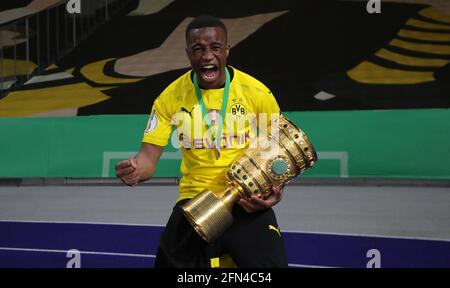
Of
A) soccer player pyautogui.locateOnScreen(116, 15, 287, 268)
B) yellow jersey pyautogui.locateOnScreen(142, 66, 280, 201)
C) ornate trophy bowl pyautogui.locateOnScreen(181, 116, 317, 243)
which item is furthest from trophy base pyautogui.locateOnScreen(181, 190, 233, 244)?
yellow jersey pyautogui.locateOnScreen(142, 66, 280, 201)

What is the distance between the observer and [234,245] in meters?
3.09

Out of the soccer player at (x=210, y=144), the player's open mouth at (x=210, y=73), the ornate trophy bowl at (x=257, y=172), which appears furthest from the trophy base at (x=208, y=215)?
the player's open mouth at (x=210, y=73)

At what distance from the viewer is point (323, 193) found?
11.8 m

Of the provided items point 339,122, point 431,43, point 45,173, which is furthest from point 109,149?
point 431,43

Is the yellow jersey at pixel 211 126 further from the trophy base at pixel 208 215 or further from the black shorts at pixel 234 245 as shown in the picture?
the trophy base at pixel 208 215

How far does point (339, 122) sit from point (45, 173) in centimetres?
605

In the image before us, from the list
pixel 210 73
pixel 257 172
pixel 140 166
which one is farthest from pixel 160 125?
pixel 257 172

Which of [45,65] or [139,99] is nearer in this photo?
[139,99]

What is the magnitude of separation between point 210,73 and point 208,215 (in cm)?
73

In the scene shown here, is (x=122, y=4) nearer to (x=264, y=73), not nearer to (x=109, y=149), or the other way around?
(x=264, y=73)

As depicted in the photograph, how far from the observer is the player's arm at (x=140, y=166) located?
3.11 meters

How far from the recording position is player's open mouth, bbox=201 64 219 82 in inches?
123

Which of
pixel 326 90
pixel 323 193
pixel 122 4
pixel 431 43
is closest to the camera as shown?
pixel 323 193

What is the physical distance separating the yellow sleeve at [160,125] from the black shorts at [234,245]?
455mm
